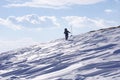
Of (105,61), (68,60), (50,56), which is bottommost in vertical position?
(105,61)

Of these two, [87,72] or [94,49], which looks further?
[94,49]

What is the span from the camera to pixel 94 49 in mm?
33812

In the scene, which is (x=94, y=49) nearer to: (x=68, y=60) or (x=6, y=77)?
(x=68, y=60)

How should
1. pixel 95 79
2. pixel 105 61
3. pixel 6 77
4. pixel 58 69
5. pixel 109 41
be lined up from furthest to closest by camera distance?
pixel 109 41 < pixel 6 77 < pixel 58 69 < pixel 105 61 < pixel 95 79

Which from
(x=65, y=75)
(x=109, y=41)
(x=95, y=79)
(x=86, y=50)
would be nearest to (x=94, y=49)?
(x=86, y=50)

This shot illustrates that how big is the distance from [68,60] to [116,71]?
9.13 metres

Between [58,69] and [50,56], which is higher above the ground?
[50,56]

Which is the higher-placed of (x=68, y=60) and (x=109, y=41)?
(x=109, y=41)

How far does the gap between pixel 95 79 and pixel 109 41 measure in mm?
15109

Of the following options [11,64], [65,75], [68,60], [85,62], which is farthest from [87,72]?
[11,64]

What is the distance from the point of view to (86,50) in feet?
113

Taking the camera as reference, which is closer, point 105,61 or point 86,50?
point 105,61

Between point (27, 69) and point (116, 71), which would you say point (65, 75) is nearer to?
point (116, 71)

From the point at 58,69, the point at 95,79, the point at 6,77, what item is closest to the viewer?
the point at 95,79
